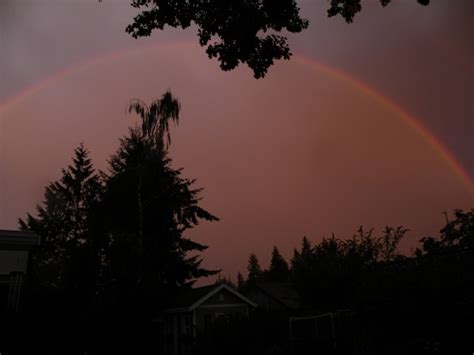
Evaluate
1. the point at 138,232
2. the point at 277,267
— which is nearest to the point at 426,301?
the point at 138,232

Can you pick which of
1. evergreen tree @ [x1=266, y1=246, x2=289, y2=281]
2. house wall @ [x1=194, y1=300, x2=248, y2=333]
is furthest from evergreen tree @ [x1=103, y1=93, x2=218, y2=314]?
evergreen tree @ [x1=266, y1=246, x2=289, y2=281]

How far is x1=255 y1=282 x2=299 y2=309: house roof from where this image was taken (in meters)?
44.1

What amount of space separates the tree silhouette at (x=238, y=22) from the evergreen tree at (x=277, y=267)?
9485cm

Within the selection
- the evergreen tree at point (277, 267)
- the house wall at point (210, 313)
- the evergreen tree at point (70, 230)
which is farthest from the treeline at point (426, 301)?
the evergreen tree at point (277, 267)

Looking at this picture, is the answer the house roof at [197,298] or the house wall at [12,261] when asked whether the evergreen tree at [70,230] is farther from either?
the house wall at [12,261]

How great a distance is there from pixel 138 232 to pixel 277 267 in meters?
76.8

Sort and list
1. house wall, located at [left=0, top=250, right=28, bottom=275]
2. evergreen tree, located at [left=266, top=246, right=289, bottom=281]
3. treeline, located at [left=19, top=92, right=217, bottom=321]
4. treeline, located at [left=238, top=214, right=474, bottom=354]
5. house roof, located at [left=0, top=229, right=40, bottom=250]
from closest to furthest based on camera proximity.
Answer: treeline, located at [left=238, top=214, right=474, bottom=354] → house wall, located at [left=0, top=250, right=28, bottom=275] → house roof, located at [left=0, top=229, right=40, bottom=250] → treeline, located at [left=19, top=92, right=217, bottom=321] → evergreen tree, located at [left=266, top=246, right=289, bottom=281]

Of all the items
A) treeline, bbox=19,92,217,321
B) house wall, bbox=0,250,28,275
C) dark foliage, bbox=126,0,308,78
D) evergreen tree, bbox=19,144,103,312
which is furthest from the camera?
evergreen tree, bbox=19,144,103,312

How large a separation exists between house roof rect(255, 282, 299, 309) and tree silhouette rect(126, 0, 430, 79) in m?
39.2

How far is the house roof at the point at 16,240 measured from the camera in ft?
52.8

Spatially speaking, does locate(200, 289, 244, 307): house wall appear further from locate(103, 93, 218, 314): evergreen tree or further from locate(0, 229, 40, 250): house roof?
locate(0, 229, 40, 250): house roof

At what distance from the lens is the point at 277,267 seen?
333 feet

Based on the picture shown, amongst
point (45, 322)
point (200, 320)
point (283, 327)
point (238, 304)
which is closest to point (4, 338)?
point (45, 322)

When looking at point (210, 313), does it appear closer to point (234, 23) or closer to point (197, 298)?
point (197, 298)
